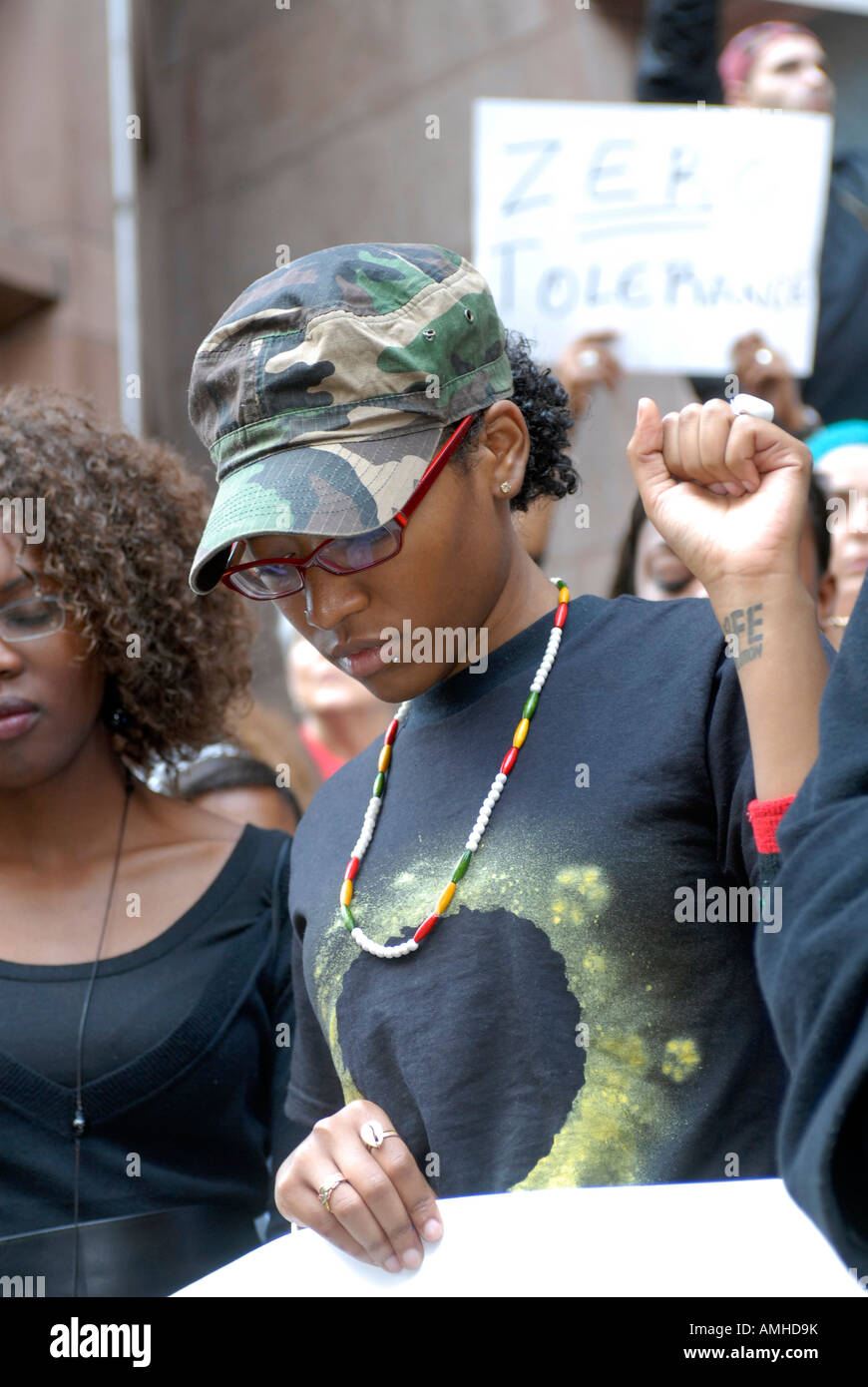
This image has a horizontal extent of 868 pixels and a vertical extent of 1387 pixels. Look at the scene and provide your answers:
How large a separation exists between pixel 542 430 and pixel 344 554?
18.1 inches

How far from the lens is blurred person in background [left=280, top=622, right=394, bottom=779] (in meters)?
3.72

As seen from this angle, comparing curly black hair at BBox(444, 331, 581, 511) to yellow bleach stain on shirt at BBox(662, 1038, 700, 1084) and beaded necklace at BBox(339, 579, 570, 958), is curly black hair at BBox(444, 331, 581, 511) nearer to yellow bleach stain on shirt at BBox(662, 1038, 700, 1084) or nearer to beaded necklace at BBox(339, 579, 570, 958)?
beaded necklace at BBox(339, 579, 570, 958)

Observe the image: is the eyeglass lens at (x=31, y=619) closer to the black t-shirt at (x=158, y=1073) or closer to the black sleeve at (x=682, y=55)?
the black t-shirt at (x=158, y=1073)

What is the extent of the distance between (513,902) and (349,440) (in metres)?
0.52

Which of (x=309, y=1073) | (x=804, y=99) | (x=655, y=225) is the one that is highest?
(x=804, y=99)

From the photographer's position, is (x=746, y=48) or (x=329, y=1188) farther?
(x=746, y=48)

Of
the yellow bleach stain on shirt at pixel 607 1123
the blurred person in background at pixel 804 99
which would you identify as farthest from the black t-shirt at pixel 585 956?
the blurred person in background at pixel 804 99

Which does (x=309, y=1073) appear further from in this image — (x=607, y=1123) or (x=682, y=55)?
(x=682, y=55)

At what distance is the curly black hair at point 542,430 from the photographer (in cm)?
192

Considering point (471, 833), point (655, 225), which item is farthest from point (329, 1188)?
point (655, 225)

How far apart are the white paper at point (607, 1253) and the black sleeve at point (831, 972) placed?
0.15 metres

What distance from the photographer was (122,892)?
229cm
